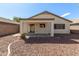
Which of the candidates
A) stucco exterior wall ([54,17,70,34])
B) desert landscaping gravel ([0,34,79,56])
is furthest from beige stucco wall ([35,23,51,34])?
desert landscaping gravel ([0,34,79,56])

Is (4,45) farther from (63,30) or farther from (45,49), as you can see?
(63,30)

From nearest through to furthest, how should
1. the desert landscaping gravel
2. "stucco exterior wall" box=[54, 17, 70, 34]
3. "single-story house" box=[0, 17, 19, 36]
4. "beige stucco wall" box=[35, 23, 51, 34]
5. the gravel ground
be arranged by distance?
the desert landscaping gravel → the gravel ground → "single-story house" box=[0, 17, 19, 36] → "beige stucco wall" box=[35, 23, 51, 34] → "stucco exterior wall" box=[54, 17, 70, 34]

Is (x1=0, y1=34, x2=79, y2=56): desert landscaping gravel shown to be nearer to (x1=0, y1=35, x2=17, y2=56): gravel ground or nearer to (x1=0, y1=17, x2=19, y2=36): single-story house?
(x1=0, y1=35, x2=17, y2=56): gravel ground

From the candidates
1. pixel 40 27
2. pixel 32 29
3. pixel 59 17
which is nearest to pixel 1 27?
pixel 40 27

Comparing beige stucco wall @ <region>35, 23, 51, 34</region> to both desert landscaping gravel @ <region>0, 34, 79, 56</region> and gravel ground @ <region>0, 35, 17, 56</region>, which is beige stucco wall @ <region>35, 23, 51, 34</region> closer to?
gravel ground @ <region>0, 35, 17, 56</region>

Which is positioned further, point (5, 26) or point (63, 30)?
point (63, 30)

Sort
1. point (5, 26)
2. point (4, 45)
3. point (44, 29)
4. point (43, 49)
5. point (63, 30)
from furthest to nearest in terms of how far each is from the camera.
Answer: point (63, 30) → point (44, 29) → point (5, 26) → point (4, 45) → point (43, 49)

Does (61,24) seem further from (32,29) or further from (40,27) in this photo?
(32,29)

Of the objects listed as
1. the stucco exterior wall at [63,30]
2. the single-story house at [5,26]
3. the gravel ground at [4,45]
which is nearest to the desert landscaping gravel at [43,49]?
the gravel ground at [4,45]

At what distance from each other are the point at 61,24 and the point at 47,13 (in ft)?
9.50

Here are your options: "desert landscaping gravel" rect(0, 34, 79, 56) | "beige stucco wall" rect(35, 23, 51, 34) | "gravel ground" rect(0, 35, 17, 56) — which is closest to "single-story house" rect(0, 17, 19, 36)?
"beige stucco wall" rect(35, 23, 51, 34)

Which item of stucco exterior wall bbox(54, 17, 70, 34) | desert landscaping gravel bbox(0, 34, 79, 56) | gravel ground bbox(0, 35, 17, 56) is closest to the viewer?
desert landscaping gravel bbox(0, 34, 79, 56)

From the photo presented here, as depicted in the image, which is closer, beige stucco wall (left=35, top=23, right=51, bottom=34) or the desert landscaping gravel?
the desert landscaping gravel

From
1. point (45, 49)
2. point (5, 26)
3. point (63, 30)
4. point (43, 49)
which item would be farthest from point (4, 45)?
point (63, 30)
